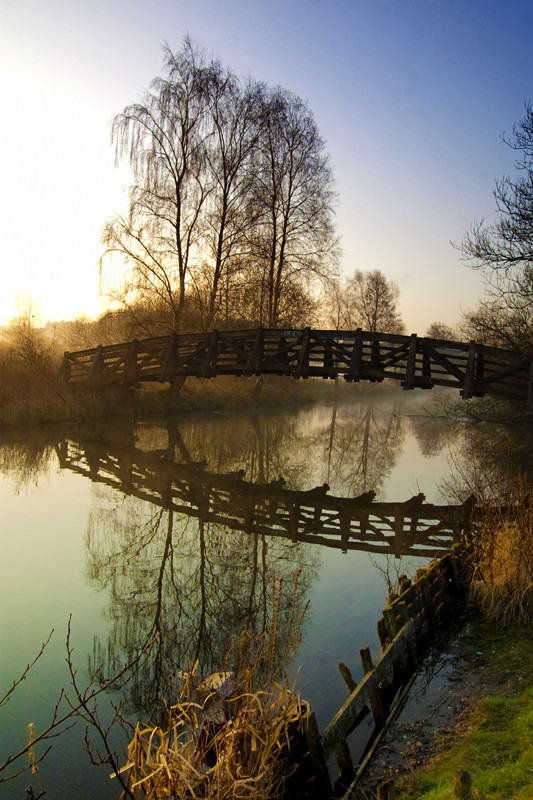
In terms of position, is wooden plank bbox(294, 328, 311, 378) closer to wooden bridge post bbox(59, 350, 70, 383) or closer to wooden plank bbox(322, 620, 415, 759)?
wooden bridge post bbox(59, 350, 70, 383)

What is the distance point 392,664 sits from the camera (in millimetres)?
4133

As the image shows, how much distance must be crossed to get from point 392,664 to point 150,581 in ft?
10.8

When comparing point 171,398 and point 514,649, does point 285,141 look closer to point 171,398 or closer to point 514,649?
point 171,398

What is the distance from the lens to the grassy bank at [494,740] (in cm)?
292

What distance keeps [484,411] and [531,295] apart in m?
4.97

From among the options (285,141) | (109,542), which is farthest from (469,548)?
(285,141)

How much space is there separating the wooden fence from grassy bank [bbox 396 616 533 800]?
37 centimetres

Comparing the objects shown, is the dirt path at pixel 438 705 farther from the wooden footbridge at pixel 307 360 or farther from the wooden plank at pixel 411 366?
the wooden plank at pixel 411 366

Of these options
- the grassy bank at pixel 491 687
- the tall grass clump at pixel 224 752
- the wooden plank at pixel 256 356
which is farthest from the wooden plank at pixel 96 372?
the tall grass clump at pixel 224 752

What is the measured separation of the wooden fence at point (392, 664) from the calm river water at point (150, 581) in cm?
41

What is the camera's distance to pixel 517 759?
3189 millimetres

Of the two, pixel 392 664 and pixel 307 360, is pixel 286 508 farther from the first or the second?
pixel 307 360

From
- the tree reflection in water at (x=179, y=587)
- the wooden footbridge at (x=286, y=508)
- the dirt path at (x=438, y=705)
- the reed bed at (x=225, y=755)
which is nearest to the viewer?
the reed bed at (x=225, y=755)

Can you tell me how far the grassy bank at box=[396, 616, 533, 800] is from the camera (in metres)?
2.92
